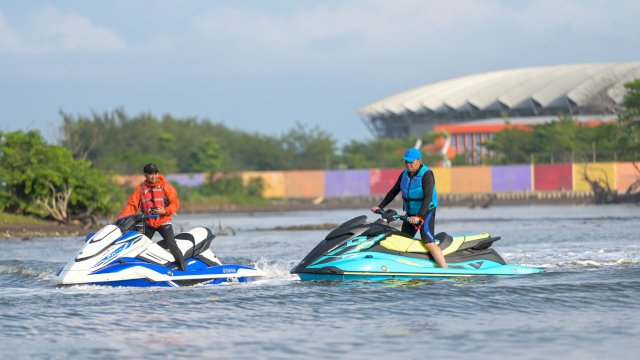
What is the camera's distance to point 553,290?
541 inches

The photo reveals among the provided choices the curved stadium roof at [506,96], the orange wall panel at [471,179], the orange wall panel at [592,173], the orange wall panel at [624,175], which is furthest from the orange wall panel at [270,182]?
the curved stadium roof at [506,96]

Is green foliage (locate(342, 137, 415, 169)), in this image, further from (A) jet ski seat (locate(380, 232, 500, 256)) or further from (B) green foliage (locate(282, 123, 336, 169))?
(A) jet ski seat (locate(380, 232, 500, 256))

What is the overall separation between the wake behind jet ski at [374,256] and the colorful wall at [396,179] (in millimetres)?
63563

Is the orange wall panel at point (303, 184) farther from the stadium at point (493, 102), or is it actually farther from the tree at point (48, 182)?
the tree at point (48, 182)

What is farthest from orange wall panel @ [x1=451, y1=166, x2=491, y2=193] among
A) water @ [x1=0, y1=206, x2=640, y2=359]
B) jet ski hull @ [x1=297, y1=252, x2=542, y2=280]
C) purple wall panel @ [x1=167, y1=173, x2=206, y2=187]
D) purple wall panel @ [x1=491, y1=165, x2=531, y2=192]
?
jet ski hull @ [x1=297, y1=252, x2=542, y2=280]

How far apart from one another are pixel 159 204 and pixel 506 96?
111m

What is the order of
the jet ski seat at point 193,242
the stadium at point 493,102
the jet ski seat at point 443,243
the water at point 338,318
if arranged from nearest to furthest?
1. the water at point 338,318
2. the jet ski seat at point 443,243
3. the jet ski seat at point 193,242
4. the stadium at point 493,102

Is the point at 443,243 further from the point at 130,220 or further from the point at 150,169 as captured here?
the point at 130,220

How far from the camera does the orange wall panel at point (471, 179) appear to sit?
81750 mm

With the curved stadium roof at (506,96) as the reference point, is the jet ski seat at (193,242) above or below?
below

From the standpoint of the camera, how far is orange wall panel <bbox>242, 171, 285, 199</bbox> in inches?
3241

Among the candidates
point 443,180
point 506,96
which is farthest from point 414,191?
point 506,96

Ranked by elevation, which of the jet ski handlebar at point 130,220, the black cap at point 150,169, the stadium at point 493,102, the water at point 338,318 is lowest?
the water at point 338,318

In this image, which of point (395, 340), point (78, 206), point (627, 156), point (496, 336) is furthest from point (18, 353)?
point (627, 156)
